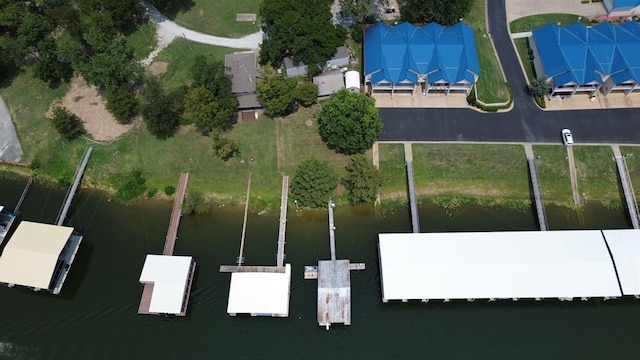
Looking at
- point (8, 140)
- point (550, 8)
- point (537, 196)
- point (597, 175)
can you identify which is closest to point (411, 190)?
point (537, 196)

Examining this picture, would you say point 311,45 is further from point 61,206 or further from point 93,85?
point 61,206

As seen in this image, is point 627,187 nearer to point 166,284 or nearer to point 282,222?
point 282,222

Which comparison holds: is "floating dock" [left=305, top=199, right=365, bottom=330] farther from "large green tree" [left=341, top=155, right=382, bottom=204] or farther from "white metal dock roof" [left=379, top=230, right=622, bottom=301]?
"large green tree" [left=341, top=155, right=382, bottom=204]

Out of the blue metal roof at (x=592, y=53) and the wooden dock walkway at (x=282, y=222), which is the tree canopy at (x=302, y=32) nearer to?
the wooden dock walkway at (x=282, y=222)

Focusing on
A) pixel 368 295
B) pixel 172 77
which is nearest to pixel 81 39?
pixel 172 77

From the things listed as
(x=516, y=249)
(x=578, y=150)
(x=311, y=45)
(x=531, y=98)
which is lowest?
(x=516, y=249)

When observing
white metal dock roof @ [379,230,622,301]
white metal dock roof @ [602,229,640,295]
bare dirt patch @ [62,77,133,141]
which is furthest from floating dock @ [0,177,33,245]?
white metal dock roof @ [602,229,640,295]
